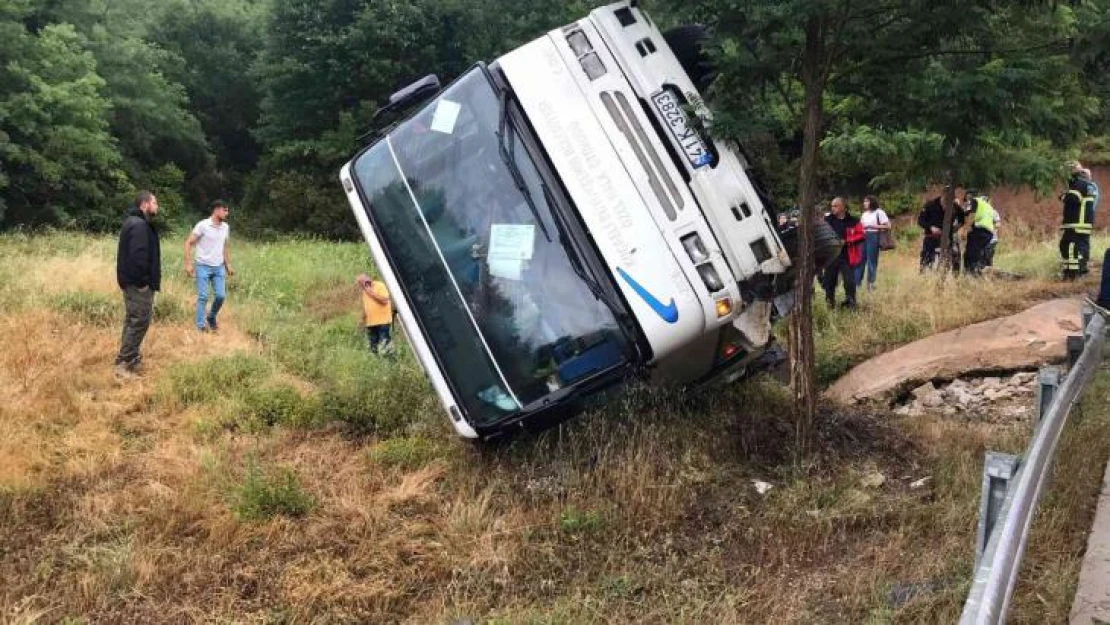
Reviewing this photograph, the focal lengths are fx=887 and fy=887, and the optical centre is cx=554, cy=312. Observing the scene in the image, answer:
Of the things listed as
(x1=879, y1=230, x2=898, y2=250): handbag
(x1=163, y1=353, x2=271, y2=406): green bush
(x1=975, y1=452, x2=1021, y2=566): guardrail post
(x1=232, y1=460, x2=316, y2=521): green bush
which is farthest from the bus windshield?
(x1=879, y1=230, x2=898, y2=250): handbag

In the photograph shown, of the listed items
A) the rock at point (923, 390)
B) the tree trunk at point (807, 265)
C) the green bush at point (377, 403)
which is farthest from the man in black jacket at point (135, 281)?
the rock at point (923, 390)

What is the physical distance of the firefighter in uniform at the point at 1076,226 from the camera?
10.3 meters

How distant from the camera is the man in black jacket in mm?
7375

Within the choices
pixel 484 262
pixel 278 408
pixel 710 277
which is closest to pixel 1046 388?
pixel 710 277

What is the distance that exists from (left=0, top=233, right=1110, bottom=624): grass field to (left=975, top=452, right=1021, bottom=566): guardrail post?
0.61 meters

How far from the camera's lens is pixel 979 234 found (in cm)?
1207

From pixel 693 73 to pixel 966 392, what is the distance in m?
3.39

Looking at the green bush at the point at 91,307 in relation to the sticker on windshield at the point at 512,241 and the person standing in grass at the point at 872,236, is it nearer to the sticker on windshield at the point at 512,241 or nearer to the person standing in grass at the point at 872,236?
the sticker on windshield at the point at 512,241

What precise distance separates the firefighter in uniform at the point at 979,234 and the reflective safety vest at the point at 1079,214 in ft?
4.81

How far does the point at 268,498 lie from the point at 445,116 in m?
2.62

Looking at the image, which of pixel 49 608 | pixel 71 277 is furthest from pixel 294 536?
pixel 71 277

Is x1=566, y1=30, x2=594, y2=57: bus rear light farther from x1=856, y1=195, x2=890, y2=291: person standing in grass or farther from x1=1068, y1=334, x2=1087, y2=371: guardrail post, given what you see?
x1=856, y1=195, x2=890, y2=291: person standing in grass

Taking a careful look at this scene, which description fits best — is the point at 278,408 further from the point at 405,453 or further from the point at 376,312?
the point at 376,312

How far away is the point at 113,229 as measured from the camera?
29.2 metres
